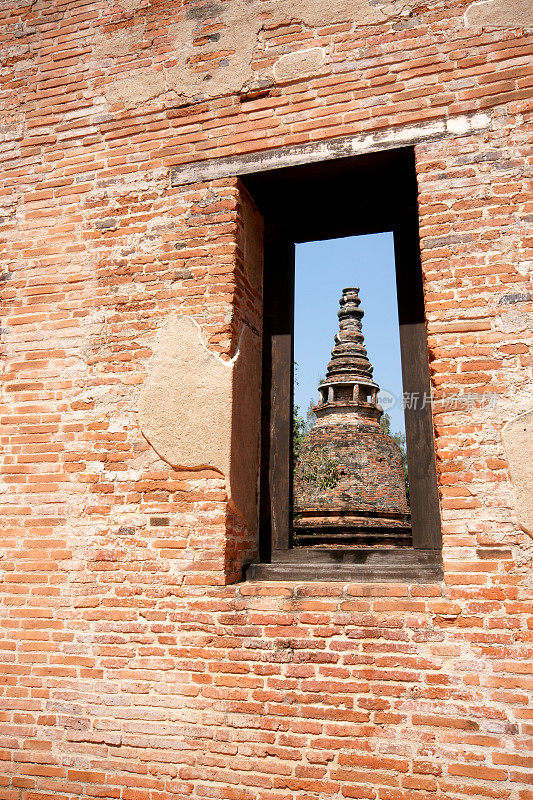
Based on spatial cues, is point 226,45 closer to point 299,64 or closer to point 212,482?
point 299,64

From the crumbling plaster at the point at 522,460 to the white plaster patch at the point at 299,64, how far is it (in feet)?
8.27

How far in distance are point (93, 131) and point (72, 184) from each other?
0.42 m

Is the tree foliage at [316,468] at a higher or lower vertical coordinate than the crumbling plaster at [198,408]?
higher

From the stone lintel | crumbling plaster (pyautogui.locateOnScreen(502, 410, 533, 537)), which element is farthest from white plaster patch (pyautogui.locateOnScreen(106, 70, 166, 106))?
crumbling plaster (pyautogui.locateOnScreen(502, 410, 533, 537))

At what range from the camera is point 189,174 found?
146 inches

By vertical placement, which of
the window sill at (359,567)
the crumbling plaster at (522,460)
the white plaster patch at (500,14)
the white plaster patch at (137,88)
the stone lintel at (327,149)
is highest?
the white plaster patch at (137,88)

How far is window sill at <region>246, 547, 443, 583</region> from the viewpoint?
314 centimetres

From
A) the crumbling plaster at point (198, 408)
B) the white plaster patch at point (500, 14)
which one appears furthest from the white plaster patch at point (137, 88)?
the white plaster patch at point (500, 14)

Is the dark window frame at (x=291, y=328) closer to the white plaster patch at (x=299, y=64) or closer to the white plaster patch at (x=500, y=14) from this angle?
the white plaster patch at (x=299, y=64)

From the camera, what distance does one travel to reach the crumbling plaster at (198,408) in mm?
3305

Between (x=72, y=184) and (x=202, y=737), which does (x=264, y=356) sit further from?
(x=202, y=737)

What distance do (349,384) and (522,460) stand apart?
15.0 meters

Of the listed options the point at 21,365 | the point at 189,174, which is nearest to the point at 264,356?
the point at 189,174

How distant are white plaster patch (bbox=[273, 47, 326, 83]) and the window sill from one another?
3029mm
